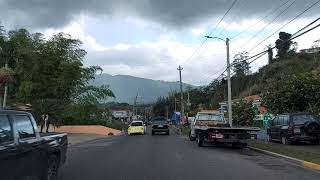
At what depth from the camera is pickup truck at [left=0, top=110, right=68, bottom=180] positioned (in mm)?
8580

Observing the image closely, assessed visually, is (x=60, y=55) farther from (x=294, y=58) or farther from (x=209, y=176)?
(x=294, y=58)

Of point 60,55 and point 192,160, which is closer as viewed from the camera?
point 192,160

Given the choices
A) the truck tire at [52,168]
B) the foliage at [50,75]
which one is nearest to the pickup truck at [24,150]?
the truck tire at [52,168]

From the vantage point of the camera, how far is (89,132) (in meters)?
63.8

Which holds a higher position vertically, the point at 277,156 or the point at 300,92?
the point at 300,92

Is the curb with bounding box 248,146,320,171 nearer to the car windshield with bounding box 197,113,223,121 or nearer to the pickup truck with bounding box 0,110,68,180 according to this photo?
the pickup truck with bounding box 0,110,68,180

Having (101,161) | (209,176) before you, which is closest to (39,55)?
(101,161)

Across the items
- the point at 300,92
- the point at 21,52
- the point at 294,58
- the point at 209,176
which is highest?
the point at 294,58

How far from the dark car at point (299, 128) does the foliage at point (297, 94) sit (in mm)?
5070

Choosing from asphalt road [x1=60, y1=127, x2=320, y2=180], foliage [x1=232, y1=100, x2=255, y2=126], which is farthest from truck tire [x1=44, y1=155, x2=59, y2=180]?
foliage [x1=232, y1=100, x2=255, y2=126]

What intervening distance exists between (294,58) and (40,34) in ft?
192

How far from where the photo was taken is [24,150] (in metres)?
9.38

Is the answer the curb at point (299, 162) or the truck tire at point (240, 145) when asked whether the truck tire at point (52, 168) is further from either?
the truck tire at point (240, 145)

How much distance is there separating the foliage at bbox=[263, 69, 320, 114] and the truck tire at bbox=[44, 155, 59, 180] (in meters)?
24.5
